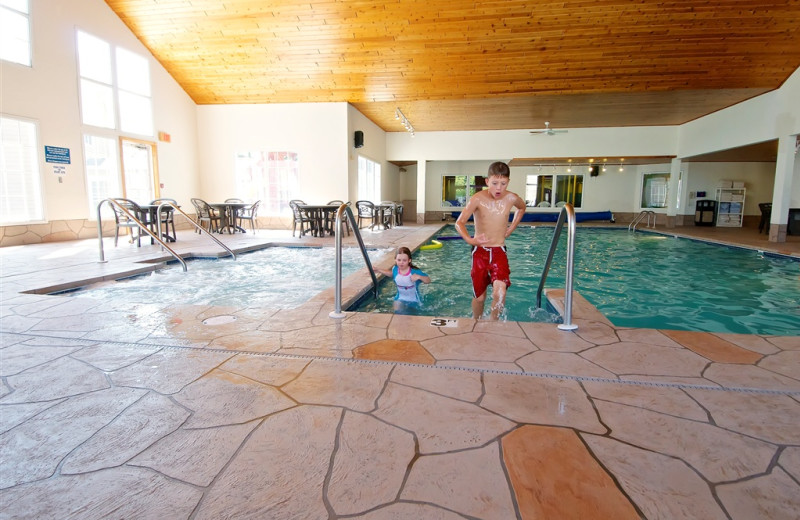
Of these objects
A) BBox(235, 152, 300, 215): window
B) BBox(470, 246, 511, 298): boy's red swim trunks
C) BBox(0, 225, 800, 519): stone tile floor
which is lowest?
BBox(0, 225, 800, 519): stone tile floor

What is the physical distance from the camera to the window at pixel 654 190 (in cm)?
1559

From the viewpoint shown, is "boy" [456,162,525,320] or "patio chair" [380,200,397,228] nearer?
"boy" [456,162,525,320]

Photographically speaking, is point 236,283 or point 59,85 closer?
point 236,283

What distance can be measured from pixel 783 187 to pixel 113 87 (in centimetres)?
1427

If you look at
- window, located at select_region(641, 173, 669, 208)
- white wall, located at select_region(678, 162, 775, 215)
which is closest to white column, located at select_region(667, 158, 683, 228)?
white wall, located at select_region(678, 162, 775, 215)

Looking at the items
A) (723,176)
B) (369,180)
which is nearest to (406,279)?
(369,180)

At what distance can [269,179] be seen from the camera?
36.8ft

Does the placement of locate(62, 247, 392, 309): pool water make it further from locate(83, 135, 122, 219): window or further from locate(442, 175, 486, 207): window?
locate(442, 175, 486, 207): window

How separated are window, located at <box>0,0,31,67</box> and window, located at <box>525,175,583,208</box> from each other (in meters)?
15.4

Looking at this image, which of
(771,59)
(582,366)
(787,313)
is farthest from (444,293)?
(771,59)

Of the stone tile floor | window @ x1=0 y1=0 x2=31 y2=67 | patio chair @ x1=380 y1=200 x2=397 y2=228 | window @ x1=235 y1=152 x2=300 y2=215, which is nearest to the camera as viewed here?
the stone tile floor

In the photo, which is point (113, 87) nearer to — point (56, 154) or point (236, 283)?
point (56, 154)

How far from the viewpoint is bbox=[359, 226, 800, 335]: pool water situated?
3850 millimetres

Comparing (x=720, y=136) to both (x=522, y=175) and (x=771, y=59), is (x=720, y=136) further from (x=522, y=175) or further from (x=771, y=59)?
(x=522, y=175)
